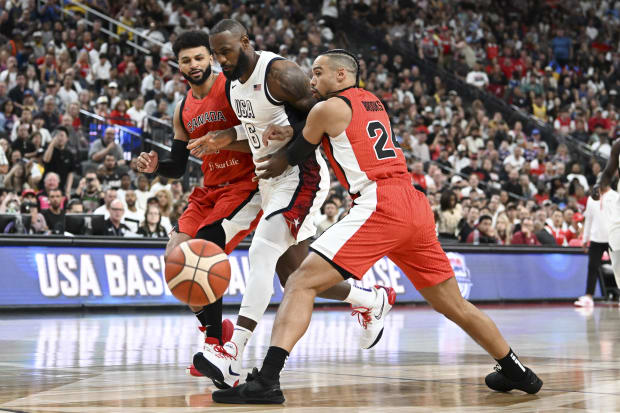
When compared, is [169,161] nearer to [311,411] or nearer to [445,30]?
[311,411]

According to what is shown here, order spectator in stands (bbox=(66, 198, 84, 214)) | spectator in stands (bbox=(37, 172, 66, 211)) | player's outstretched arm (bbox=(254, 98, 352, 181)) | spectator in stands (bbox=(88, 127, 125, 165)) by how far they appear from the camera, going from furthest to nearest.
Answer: spectator in stands (bbox=(88, 127, 125, 165))
spectator in stands (bbox=(37, 172, 66, 211))
spectator in stands (bbox=(66, 198, 84, 214))
player's outstretched arm (bbox=(254, 98, 352, 181))

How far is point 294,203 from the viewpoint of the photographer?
20.0 feet

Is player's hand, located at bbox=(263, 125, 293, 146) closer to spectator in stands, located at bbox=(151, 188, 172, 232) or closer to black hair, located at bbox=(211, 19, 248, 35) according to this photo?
black hair, located at bbox=(211, 19, 248, 35)

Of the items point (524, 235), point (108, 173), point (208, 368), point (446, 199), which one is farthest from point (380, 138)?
point (524, 235)

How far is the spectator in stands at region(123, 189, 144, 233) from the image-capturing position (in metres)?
14.6

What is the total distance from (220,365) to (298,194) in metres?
1.29

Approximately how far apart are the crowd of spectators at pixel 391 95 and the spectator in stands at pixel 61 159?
0.02 metres

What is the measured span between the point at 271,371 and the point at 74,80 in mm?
14566

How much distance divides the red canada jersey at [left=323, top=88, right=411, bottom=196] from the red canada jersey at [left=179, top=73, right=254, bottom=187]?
1.26m

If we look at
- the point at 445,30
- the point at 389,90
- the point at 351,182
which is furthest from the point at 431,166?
the point at 351,182

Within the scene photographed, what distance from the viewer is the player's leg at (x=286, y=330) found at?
4.99 metres

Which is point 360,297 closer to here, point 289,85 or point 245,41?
point 289,85

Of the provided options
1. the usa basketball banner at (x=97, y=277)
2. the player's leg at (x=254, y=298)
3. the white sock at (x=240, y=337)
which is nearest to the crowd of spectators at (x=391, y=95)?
the usa basketball banner at (x=97, y=277)

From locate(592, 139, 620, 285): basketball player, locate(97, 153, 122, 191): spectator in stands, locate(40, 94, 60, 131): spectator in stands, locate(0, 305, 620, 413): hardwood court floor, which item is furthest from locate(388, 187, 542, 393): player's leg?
locate(40, 94, 60, 131): spectator in stands
